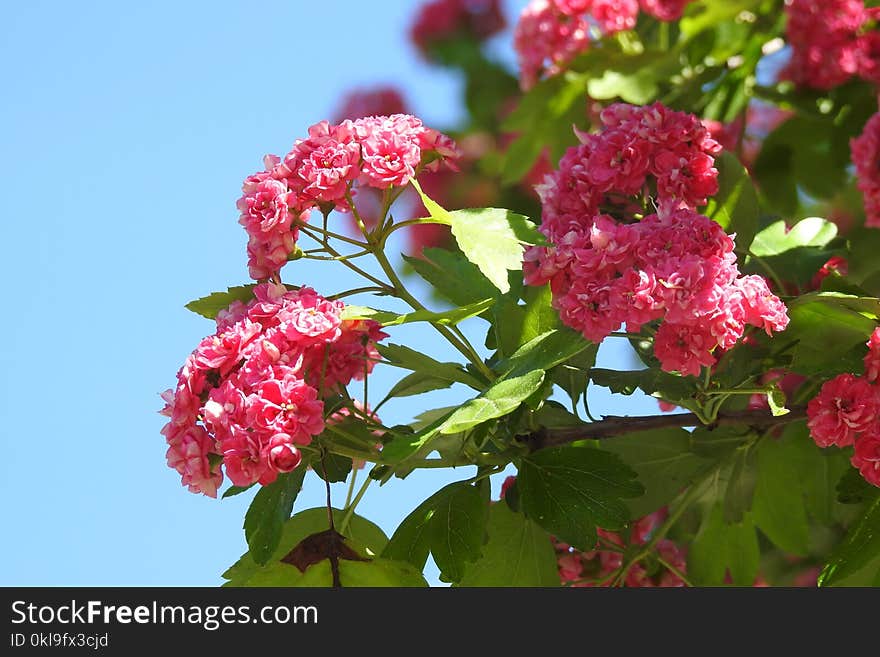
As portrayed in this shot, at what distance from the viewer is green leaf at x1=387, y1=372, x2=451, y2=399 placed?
200cm

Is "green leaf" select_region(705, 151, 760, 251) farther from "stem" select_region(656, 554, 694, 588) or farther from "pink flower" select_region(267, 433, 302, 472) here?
"pink flower" select_region(267, 433, 302, 472)

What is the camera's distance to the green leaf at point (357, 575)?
6.02 feet

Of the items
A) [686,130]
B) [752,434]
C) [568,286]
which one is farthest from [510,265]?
[752,434]

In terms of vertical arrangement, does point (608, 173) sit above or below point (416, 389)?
above

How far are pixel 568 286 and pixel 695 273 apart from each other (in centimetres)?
19

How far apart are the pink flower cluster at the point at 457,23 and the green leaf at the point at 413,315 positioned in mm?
3323

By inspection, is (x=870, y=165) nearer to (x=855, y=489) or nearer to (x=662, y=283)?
(x=855, y=489)

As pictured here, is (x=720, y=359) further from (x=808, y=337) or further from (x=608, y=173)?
(x=608, y=173)

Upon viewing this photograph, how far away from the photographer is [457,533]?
197cm

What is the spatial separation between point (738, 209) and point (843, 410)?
1.52 feet

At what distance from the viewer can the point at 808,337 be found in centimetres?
192
